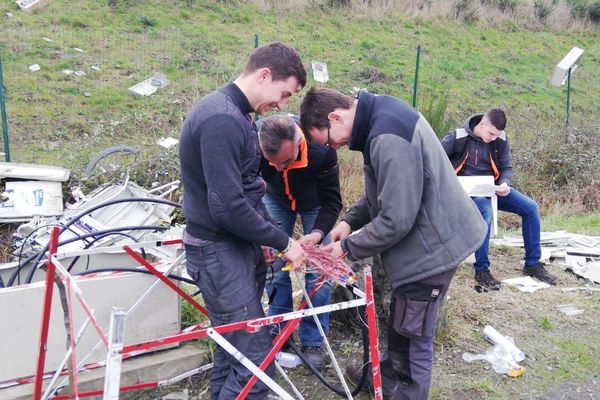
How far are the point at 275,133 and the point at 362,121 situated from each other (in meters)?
0.53

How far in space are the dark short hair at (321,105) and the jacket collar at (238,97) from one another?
1.13 feet

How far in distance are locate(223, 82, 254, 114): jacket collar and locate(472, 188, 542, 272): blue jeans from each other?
3.19 meters

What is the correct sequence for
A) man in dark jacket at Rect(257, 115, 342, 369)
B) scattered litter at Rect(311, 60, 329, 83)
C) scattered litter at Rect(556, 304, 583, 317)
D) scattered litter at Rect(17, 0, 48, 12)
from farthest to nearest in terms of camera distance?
scattered litter at Rect(17, 0, 48, 12), scattered litter at Rect(311, 60, 329, 83), scattered litter at Rect(556, 304, 583, 317), man in dark jacket at Rect(257, 115, 342, 369)

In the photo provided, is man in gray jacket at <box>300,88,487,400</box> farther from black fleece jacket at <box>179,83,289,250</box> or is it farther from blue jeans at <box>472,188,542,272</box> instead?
blue jeans at <box>472,188,542,272</box>

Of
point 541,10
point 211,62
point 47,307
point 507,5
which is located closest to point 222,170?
point 47,307

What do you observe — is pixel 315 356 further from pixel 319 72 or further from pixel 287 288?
pixel 319 72

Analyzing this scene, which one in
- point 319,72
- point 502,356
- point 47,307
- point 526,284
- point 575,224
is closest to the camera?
point 47,307

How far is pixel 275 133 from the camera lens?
107 inches

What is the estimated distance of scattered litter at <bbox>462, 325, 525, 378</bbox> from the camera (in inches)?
136

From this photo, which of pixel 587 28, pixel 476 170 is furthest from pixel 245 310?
pixel 587 28

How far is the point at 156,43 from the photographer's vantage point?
1128 cm

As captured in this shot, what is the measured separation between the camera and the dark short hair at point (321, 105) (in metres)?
2.42

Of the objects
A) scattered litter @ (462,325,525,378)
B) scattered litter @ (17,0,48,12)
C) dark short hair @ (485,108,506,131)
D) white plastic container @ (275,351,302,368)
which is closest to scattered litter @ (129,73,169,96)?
scattered litter @ (17,0,48,12)

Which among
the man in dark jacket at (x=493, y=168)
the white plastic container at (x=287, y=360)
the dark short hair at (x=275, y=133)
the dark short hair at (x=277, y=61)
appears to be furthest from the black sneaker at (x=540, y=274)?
the dark short hair at (x=277, y=61)
